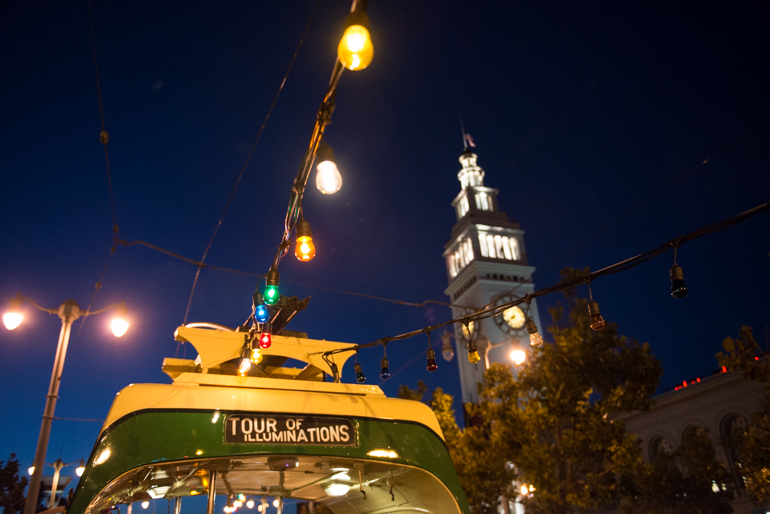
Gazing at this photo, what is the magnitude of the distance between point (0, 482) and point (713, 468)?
91.6ft

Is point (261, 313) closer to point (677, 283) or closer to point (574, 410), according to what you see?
point (677, 283)

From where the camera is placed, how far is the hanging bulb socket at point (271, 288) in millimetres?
7367

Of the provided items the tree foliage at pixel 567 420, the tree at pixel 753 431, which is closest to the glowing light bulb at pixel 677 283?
the tree at pixel 753 431

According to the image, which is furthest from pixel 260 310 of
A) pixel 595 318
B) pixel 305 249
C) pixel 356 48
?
pixel 356 48

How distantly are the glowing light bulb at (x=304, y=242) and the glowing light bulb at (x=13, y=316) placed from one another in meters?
9.17

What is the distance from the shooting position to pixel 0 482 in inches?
894

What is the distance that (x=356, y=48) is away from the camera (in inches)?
128

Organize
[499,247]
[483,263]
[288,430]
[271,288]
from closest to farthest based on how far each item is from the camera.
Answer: [288,430], [271,288], [483,263], [499,247]

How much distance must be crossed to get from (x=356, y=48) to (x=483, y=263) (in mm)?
66956

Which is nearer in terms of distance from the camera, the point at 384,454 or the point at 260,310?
the point at 384,454

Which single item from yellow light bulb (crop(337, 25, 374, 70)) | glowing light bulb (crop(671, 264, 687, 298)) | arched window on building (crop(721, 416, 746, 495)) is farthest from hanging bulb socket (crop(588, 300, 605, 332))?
arched window on building (crop(721, 416, 746, 495))

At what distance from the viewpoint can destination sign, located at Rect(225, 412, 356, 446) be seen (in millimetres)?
5320

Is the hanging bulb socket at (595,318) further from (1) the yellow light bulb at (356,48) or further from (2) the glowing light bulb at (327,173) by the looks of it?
(1) the yellow light bulb at (356,48)

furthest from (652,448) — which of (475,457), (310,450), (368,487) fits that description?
(310,450)
